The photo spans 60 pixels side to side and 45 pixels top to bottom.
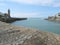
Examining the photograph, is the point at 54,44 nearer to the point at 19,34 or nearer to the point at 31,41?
the point at 31,41

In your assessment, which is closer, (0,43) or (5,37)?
(0,43)

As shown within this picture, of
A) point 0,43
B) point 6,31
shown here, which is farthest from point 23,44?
point 6,31

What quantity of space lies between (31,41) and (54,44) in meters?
1.10

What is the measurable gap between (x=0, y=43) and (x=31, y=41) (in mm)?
1444

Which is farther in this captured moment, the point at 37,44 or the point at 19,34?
the point at 19,34

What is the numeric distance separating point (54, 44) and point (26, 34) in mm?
1633

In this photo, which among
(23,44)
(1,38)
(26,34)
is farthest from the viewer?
(26,34)

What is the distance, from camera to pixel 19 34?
28.0ft

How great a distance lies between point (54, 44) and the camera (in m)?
7.76

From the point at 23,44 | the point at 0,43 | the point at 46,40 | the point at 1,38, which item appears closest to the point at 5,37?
the point at 1,38

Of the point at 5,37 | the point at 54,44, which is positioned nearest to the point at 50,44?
the point at 54,44

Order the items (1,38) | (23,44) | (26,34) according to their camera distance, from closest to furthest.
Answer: (23,44) → (1,38) → (26,34)

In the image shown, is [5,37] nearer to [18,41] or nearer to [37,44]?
[18,41]

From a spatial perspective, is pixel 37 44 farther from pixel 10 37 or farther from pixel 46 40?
pixel 10 37
